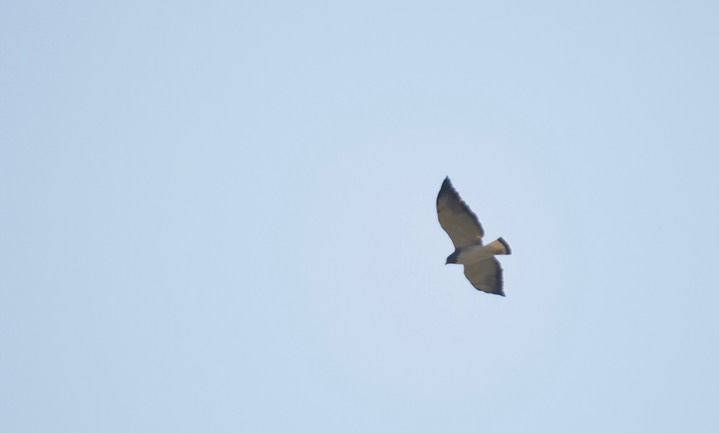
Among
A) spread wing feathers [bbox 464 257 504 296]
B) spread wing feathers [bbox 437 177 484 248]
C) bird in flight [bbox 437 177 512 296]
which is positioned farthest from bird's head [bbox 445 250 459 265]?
spread wing feathers [bbox 464 257 504 296]

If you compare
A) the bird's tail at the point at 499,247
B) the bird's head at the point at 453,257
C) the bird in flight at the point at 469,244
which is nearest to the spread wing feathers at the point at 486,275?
the bird in flight at the point at 469,244

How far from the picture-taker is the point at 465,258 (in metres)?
27.1

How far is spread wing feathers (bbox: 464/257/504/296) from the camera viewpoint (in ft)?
89.9

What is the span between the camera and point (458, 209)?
26.3 m

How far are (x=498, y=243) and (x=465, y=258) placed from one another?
42.4 inches

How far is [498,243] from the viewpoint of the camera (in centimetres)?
2639

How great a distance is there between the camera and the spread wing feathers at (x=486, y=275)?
89.9 ft

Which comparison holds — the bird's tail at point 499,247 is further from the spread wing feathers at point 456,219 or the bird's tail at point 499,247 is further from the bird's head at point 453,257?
the bird's head at point 453,257

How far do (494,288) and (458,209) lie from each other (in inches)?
101

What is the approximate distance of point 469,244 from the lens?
1069 inches

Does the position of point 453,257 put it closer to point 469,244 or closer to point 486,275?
point 469,244

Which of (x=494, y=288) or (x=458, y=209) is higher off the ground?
(x=458, y=209)

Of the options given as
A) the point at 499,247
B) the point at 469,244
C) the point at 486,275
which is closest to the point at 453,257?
the point at 469,244

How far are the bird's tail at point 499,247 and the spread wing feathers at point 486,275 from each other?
64cm
